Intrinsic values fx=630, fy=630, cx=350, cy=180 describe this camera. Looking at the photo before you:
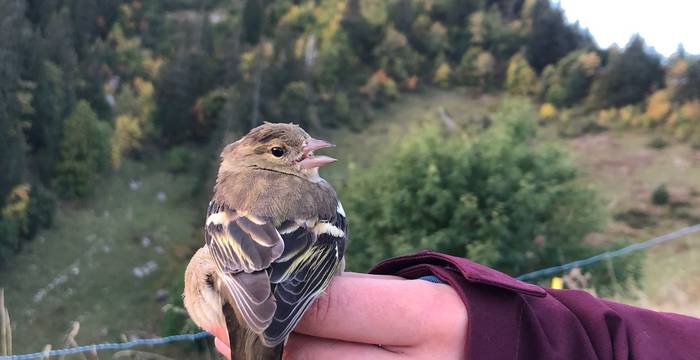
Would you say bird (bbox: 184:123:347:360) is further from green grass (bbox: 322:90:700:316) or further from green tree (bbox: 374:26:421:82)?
green tree (bbox: 374:26:421:82)

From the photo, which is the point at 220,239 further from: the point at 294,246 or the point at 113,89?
the point at 113,89

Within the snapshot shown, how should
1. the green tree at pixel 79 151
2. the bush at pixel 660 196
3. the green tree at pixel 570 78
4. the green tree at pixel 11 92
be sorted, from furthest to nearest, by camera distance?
the green tree at pixel 570 78 → the bush at pixel 660 196 → the green tree at pixel 79 151 → the green tree at pixel 11 92

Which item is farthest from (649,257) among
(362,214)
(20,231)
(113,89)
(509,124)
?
(113,89)

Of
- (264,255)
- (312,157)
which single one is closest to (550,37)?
(312,157)

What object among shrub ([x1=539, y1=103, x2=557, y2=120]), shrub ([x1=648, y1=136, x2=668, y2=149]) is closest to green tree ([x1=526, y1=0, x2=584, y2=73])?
shrub ([x1=539, y1=103, x2=557, y2=120])

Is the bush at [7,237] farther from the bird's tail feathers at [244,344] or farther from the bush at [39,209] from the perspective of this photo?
the bird's tail feathers at [244,344]

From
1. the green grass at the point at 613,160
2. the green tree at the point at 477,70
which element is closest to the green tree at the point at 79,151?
the green grass at the point at 613,160
